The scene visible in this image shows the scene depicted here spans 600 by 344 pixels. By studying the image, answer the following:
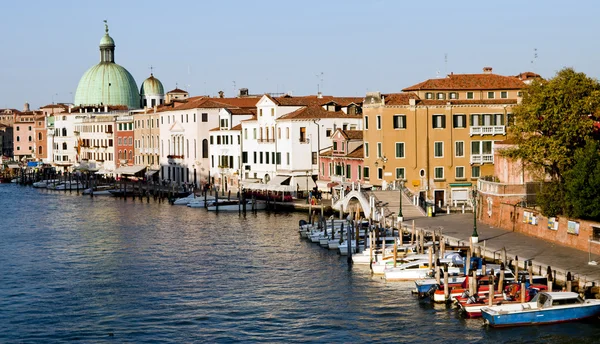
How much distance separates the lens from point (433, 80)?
57.2 meters

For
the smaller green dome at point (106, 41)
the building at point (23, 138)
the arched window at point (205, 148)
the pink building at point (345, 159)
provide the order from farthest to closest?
the building at point (23, 138) → the smaller green dome at point (106, 41) → the arched window at point (205, 148) → the pink building at point (345, 159)

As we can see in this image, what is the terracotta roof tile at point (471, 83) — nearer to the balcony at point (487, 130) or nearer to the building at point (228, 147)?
the balcony at point (487, 130)

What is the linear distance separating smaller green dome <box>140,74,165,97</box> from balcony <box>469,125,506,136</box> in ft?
217

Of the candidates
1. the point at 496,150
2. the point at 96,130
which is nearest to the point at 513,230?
the point at 496,150

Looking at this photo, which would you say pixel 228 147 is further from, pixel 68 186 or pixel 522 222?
pixel 522 222

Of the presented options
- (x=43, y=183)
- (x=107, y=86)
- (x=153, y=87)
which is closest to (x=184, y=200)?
(x=43, y=183)

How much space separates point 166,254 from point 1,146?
119244 mm

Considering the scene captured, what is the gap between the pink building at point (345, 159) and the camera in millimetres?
54906

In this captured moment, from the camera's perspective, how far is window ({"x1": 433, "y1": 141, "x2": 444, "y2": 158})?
5194 cm

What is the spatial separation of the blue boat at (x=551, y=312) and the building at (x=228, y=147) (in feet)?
147

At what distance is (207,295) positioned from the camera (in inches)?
1250

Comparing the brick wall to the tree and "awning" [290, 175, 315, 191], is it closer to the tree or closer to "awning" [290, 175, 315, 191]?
the tree

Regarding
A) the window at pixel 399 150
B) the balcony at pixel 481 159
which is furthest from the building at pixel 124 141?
the balcony at pixel 481 159

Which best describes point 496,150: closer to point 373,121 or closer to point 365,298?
point 373,121
